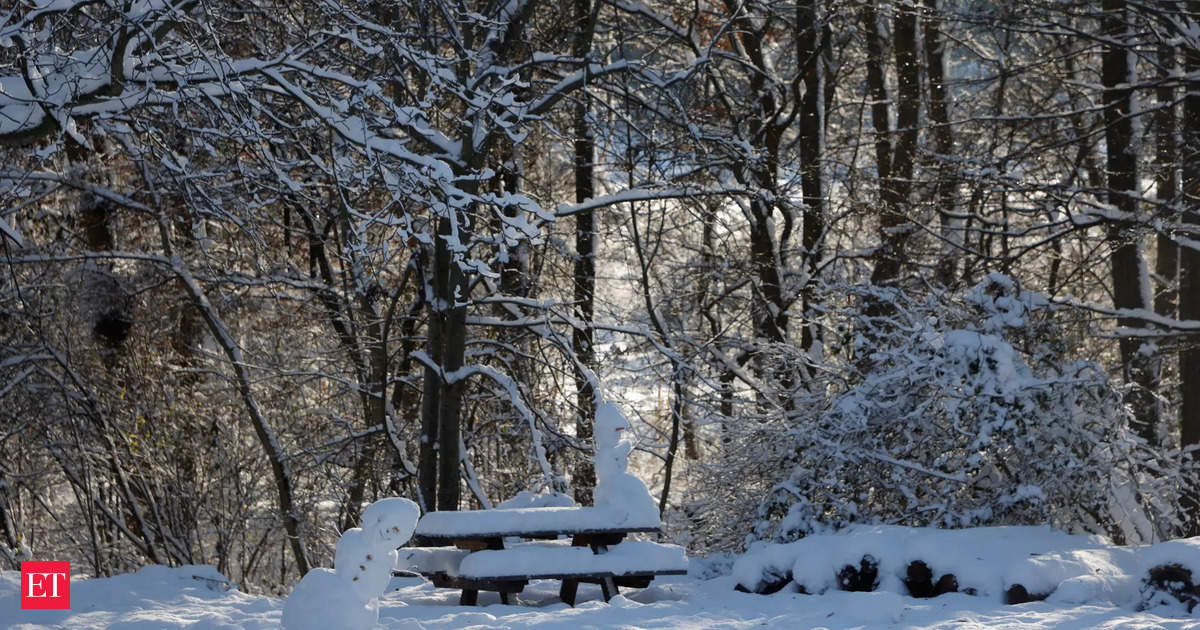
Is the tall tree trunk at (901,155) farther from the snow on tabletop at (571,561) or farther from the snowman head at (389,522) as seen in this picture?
the snowman head at (389,522)

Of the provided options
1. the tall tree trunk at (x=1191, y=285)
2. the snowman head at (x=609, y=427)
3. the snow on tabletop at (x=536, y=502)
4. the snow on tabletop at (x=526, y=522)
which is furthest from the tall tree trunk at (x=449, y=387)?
the tall tree trunk at (x=1191, y=285)

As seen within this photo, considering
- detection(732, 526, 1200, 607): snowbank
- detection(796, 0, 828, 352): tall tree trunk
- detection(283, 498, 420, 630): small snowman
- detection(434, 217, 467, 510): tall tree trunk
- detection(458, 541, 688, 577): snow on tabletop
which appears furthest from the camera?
detection(796, 0, 828, 352): tall tree trunk

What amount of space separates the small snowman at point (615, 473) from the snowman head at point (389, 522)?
2384 millimetres

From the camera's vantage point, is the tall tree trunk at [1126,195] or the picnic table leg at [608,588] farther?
the tall tree trunk at [1126,195]

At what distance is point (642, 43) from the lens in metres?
12.6

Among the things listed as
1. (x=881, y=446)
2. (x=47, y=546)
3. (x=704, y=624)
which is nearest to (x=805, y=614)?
(x=704, y=624)

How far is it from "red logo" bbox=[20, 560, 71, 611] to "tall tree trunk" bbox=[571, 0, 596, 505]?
4.73 metres

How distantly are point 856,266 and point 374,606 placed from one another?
8.79 metres

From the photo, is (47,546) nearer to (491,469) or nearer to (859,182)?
(491,469)

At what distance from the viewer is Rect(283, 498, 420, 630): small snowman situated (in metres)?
4.84

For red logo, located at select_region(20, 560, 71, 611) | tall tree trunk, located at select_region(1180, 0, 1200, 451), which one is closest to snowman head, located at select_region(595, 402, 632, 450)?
red logo, located at select_region(20, 560, 71, 611)

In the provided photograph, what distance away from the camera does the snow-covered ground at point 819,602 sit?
561cm

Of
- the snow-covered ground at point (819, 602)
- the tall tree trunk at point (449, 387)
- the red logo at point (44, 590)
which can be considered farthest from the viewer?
the tall tree trunk at point (449, 387)

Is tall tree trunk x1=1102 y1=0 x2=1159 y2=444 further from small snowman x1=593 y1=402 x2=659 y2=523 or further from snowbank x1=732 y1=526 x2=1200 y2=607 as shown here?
small snowman x1=593 y1=402 x2=659 y2=523
